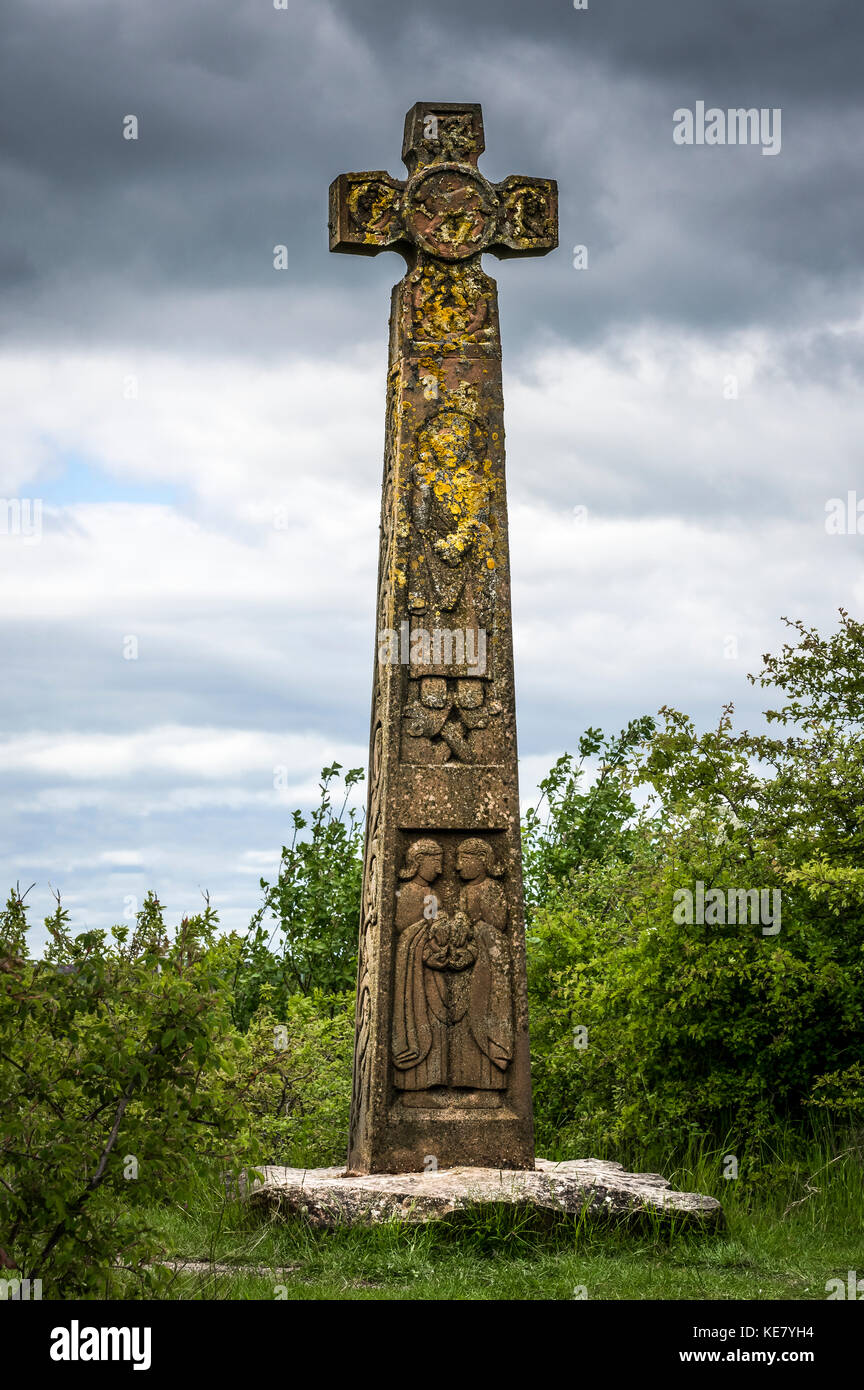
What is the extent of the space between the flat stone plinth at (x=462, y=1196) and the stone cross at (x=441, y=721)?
0.47 meters

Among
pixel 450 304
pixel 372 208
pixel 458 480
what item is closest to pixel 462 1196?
pixel 458 480

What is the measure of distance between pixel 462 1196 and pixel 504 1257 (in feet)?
1.27

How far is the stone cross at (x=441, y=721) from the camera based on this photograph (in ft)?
26.0

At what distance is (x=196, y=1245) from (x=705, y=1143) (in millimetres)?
3517

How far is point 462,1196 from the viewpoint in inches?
273

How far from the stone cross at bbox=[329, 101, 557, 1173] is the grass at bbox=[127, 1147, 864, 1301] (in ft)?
3.08

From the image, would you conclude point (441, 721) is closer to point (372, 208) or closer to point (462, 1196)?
point (462, 1196)

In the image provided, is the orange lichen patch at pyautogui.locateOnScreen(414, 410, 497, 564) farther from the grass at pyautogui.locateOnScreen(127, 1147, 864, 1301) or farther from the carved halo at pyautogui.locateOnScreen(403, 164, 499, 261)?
the grass at pyautogui.locateOnScreen(127, 1147, 864, 1301)

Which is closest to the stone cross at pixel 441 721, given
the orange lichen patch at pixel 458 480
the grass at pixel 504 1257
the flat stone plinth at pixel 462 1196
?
the orange lichen patch at pixel 458 480

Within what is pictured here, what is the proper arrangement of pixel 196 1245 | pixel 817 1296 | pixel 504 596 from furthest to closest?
pixel 504 596 → pixel 196 1245 → pixel 817 1296
